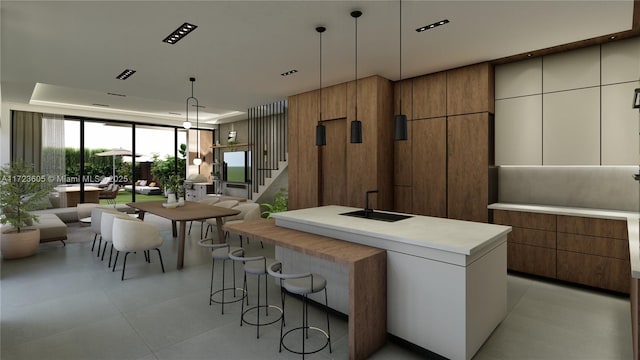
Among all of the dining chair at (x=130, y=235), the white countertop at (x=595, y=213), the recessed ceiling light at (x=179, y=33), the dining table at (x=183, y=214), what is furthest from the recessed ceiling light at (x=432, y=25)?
the dining chair at (x=130, y=235)

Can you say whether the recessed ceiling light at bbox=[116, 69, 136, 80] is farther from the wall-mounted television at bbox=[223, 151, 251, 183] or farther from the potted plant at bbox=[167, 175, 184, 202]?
the wall-mounted television at bbox=[223, 151, 251, 183]

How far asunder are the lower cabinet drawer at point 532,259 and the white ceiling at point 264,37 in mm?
2572

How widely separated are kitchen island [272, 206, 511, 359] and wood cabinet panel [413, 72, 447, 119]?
2.68 m

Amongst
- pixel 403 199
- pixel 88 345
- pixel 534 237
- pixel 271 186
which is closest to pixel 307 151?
pixel 403 199

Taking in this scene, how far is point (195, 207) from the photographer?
5781mm

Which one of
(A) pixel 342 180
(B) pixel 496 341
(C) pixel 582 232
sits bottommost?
(B) pixel 496 341

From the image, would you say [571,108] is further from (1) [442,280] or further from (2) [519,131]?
(1) [442,280]

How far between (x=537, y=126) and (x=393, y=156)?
2.13 meters

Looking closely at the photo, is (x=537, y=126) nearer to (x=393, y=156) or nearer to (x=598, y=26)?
(x=598, y=26)

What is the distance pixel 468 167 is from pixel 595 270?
191 centimetres

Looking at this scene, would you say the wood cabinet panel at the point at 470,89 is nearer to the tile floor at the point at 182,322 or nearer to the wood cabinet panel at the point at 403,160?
the wood cabinet panel at the point at 403,160

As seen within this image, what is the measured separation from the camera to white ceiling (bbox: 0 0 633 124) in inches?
120

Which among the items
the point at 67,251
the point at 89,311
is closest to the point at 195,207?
the point at 67,251

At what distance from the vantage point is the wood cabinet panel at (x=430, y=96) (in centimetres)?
503
